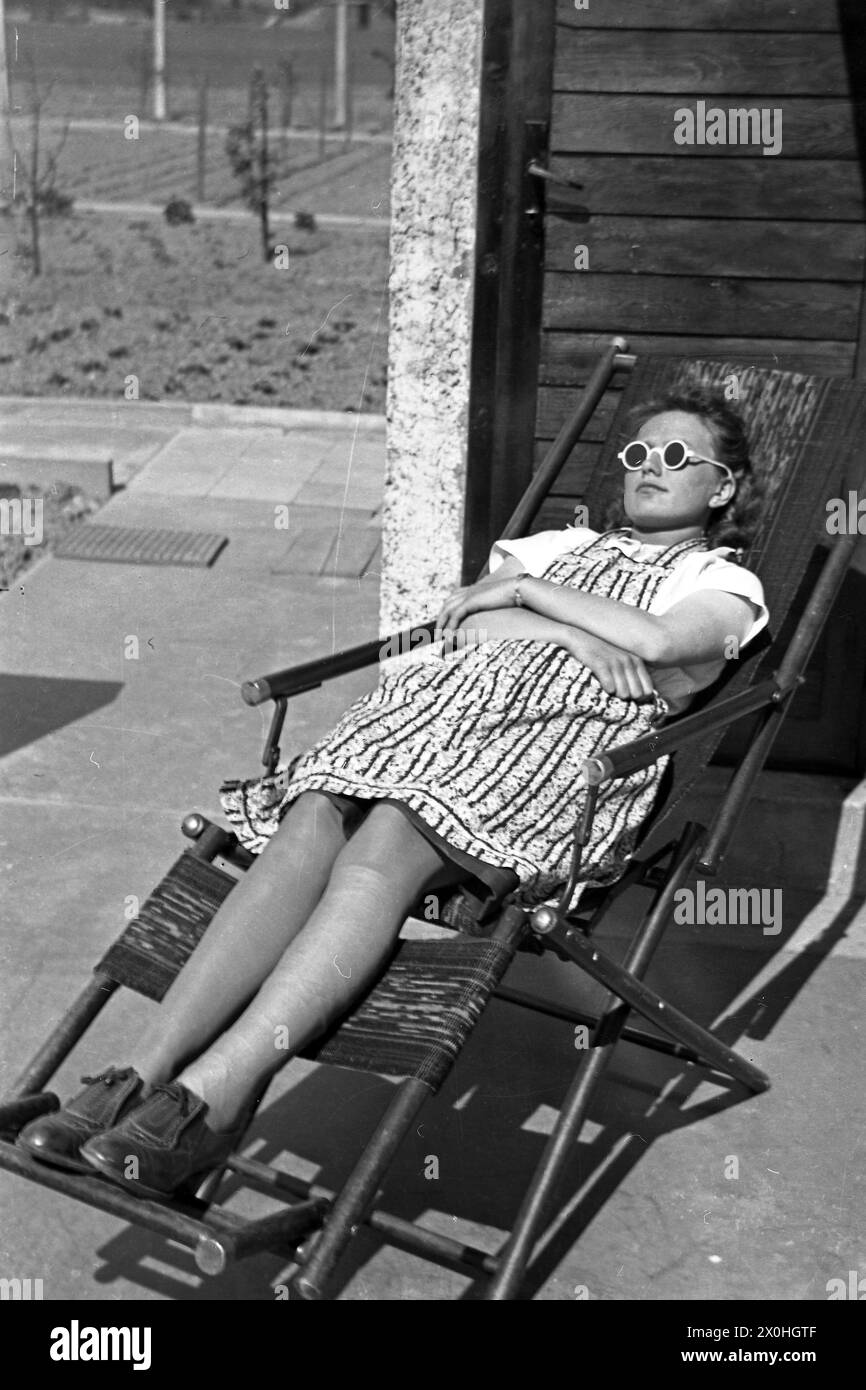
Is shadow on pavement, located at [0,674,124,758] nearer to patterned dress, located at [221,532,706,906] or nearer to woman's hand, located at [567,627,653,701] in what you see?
patterned dress, located at [221,532,706,906]

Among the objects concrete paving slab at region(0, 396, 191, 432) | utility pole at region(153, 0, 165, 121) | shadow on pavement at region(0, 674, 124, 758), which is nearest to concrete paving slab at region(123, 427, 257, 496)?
concrete paving slab at region(0, 396, 191, 432)

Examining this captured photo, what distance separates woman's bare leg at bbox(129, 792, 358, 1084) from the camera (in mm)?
2551

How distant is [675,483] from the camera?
338 centimetres

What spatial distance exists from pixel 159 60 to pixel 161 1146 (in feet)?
69.1

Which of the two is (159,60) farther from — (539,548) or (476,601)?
(476,601)

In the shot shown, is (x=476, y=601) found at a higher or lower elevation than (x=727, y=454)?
lower

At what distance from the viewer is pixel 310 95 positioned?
19859 millimetres

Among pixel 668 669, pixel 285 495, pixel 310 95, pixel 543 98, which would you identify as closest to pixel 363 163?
pixel 310 95

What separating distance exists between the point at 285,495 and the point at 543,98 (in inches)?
148

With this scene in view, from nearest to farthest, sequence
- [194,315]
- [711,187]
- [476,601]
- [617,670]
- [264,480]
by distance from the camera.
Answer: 1. [617,670]
2. [476,601]
3. [711,187]
4. [264,480]
5. [194,315]

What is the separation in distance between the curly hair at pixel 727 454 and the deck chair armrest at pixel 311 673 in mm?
699

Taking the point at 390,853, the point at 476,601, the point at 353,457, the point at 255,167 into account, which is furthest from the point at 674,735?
the point at 255,167

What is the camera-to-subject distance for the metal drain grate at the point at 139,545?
21.4ft

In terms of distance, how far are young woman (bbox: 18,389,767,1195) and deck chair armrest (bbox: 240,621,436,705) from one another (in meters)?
0.10
